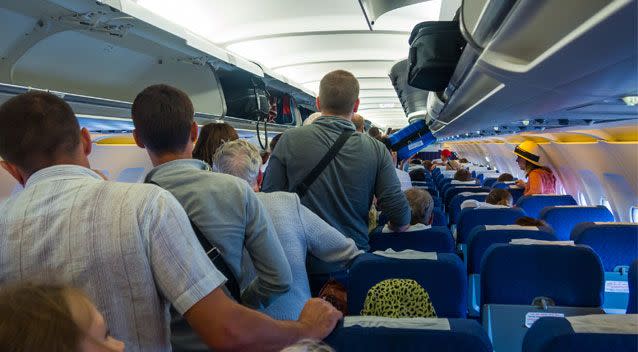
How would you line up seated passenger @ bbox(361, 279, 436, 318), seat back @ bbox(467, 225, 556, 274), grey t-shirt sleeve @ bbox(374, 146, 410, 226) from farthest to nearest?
seat back @ bbox(467, 225, 556, 274)
grey t-shirt sleeve @ bbox(374, 146, 410, 226)
seated passenger @ bbox(361, 279, 436, 318)

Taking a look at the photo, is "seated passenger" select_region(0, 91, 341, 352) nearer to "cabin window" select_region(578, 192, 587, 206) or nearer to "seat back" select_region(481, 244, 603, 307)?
"seat back" select_region(481, 244, 603, 307)

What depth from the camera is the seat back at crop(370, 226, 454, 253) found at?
3.96 meters

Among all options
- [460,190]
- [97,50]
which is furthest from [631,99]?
[460,190]

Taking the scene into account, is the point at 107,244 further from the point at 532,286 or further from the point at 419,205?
the point at 419,205

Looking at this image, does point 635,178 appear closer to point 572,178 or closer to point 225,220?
point 572,178

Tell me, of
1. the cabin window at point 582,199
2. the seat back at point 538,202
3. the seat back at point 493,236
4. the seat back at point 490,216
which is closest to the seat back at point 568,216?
the seat back at point 490,216

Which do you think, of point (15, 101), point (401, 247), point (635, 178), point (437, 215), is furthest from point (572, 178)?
point (15, 101)

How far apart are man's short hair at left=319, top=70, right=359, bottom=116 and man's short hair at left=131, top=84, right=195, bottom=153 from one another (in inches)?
63.9

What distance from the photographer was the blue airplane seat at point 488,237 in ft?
13.6

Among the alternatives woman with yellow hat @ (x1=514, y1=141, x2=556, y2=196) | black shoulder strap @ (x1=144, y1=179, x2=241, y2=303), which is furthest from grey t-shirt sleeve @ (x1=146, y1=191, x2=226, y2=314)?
woman with yellow hat @ (x1=514, y1=141, x2=556, y2=196)

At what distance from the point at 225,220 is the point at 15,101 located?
2.54ft

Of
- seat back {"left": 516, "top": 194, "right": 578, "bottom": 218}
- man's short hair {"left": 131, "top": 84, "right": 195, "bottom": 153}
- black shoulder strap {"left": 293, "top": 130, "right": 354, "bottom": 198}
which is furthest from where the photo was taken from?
seat back {"left": 516, "top": 194, "right": 578, "bottom": 218}

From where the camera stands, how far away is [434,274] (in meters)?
Answer: 2.89

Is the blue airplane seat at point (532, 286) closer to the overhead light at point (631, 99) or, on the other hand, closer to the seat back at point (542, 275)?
the seat back at point (542, 275)
